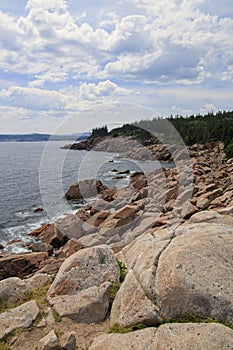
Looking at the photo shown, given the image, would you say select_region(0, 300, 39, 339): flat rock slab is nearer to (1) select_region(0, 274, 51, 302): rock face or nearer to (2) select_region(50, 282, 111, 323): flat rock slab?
(2) select_region(50, 282, 111, 323): flat rock slab

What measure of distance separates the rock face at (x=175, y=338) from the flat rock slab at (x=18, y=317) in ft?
7.71

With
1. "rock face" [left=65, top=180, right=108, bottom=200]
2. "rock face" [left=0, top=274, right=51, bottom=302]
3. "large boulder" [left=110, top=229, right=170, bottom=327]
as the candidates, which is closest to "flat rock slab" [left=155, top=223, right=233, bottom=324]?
"large boulder" [left=110, top=229, right=170, bottom=327]

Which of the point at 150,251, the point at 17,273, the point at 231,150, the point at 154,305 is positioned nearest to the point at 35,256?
the point at 17,273

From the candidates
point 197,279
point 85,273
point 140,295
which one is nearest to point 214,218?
point 197,279

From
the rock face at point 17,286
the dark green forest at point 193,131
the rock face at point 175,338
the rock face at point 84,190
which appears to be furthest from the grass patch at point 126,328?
the dark green forest at point 193,131

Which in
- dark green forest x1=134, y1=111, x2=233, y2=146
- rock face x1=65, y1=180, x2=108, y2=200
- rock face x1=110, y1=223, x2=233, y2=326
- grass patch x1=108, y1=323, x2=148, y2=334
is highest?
dark green forest x1=134, y1=111, x2=233, y2=146

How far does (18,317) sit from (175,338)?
435 centimetres

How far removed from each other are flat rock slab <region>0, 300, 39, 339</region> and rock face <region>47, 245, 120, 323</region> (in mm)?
531

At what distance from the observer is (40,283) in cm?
1043

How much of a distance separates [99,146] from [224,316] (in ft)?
383

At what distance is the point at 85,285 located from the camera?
8961 mm

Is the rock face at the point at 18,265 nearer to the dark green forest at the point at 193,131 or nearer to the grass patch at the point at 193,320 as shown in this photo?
the grass patch at the point at 193,320

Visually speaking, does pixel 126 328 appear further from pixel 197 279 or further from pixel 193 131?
pixel 193 131

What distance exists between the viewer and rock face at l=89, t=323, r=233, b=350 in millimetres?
5707
